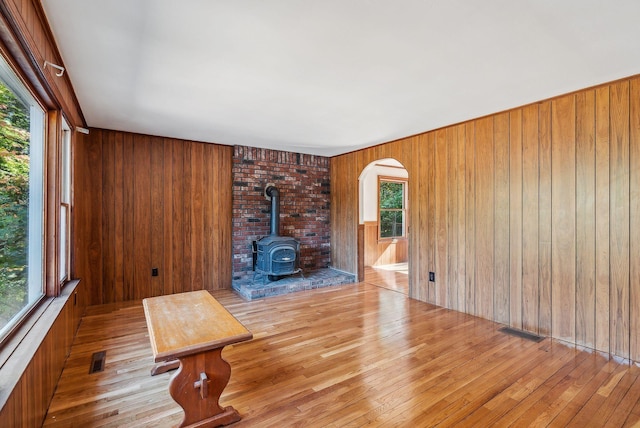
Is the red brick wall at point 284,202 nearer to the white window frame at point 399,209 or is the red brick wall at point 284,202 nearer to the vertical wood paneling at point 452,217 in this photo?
the white window frame at point 399,209

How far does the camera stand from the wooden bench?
1.60 m

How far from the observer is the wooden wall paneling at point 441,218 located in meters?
3.76

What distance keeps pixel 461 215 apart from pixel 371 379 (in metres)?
2.30

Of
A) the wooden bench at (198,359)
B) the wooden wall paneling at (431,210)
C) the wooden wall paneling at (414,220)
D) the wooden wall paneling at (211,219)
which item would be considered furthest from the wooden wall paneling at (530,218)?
the wooden wall paneling at (211,219)

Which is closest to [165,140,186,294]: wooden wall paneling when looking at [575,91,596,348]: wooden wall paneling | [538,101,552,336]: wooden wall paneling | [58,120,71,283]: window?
[58,120,71,283]: window

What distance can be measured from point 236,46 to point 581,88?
9.47 feet

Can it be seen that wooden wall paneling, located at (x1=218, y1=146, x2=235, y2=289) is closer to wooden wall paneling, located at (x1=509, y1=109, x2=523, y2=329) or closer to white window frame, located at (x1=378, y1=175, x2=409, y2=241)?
white window frame, located at (x1=378, y1=175, x2=409, y2=241)

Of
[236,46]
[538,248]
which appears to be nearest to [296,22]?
[236,46]

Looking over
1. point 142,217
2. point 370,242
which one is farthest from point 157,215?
point 370,242

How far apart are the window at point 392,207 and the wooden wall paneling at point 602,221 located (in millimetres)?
4313

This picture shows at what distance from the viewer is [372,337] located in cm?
289

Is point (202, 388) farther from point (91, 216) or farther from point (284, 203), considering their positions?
point (284, 203)

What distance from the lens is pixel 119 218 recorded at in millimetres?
3980

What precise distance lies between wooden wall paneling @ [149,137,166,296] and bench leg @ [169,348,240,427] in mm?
2999
